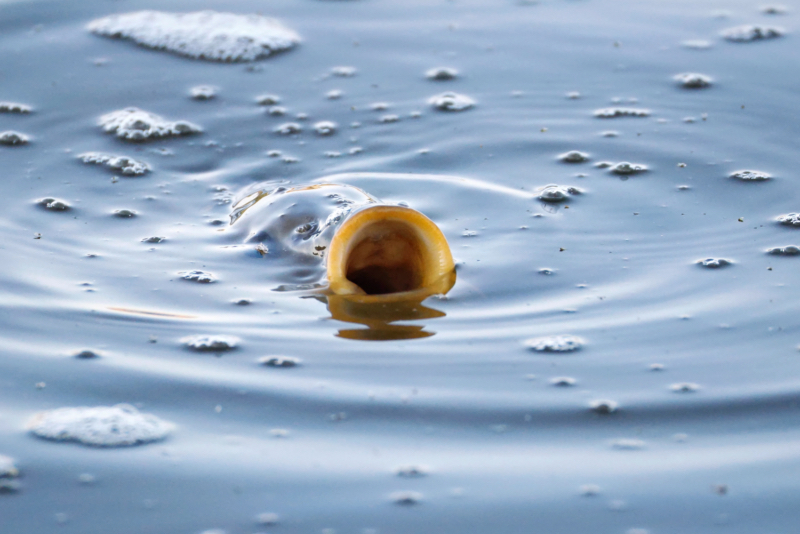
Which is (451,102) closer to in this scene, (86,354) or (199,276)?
(199,276)

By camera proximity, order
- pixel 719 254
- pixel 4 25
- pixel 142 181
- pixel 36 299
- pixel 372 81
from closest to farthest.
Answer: pixel 36 299, pixel 719 254, pixel 142 181, pixel 372 81, pixel 4 25

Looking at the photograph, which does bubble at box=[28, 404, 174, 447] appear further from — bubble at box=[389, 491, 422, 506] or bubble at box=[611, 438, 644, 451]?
bubble at box=[611, 438, 644, 451]

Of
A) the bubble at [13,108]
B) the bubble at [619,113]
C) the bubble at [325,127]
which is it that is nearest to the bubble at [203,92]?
the bubble at [325,127]

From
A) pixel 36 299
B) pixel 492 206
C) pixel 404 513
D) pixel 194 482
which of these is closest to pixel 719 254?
A: pixel 492 206

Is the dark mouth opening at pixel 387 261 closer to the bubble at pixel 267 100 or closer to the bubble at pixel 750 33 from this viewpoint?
the bubble at pixel 267 100

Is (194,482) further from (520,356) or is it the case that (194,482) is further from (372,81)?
(372,81)

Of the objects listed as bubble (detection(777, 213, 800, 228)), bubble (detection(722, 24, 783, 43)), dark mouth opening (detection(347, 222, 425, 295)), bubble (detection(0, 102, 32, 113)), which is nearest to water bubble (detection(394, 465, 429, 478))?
dark mouth opening (detection(347, 222, 425, 295))

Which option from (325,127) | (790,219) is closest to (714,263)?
(790,219)
